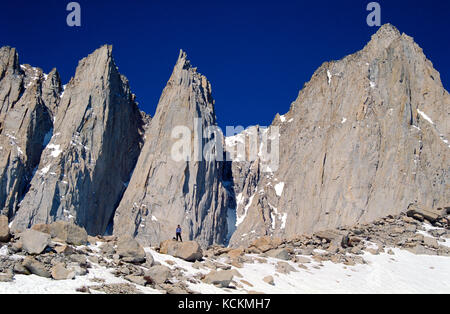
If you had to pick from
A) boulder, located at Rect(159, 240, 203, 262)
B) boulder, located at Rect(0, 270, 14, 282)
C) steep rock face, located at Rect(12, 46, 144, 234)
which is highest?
steep rock face, located at Rect(12, 46, 144, 234)

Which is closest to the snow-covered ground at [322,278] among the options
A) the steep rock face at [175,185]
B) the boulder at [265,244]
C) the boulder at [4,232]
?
the boulder at [265,244]

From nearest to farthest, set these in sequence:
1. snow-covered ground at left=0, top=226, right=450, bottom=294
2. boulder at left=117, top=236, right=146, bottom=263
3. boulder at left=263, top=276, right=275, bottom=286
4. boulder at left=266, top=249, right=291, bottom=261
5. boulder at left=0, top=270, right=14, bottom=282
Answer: boulder at left=0, top=270, right=14, bottom=282
snow-covered ground at left=0, top=226, right=450, bottom=294
boulder at left=117, top=236, right=146, bottom=263
boulder at left=263, top=276, right=275, bottom=286
boulder at left=266, top=249, right=291, bottom=261

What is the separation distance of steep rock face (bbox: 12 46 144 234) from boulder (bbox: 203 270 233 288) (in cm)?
4695

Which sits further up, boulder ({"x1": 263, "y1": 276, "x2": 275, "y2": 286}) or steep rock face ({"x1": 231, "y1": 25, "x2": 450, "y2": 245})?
steep rock face ({"x1": 231, "y1": 25, "x2": 450, "y2": 245})

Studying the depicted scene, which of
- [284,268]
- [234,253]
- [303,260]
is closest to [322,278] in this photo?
[284,268]

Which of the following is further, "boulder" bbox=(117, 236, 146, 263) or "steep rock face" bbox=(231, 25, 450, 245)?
"steep rock face" bbox=(231, 25, 450, 245)

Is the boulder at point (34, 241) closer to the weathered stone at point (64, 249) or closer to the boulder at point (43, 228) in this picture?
the weathered stone at point (64, 249)

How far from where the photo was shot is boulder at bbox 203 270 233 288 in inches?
571

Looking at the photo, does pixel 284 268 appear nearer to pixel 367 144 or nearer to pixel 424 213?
pixel 424 213

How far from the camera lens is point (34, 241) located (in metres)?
13.4

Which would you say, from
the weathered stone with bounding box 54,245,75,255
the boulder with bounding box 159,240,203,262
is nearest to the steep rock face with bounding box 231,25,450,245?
the boulder with bounding box 159,240,203,262

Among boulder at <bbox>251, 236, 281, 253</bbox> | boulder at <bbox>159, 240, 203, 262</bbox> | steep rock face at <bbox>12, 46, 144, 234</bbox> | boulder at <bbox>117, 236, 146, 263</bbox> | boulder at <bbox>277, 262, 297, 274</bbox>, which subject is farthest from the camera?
steep rock face at <bbox>12, 46, 144, 234</bbox>

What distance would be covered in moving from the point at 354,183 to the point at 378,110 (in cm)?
1011

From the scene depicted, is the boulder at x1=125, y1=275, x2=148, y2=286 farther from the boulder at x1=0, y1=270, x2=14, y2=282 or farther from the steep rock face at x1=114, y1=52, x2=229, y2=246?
the steep rock face at x1=114, y1=52, x2=229, y2=246
